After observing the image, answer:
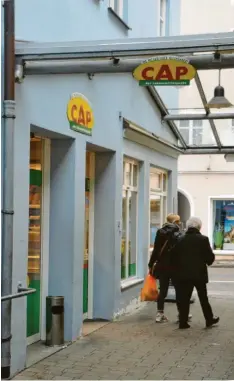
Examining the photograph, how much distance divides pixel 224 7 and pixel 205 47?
2297cm

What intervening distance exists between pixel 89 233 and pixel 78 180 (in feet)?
6.29

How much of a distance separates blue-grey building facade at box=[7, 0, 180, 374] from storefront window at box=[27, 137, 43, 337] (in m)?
0.01

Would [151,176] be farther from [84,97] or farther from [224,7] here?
[224,7]

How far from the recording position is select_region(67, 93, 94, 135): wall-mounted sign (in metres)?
8.58

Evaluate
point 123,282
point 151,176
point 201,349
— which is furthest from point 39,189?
point 151,176

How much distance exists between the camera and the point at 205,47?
6.20 m

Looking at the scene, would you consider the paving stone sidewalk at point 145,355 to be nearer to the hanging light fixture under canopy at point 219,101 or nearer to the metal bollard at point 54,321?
the metal bollard at point 54,321

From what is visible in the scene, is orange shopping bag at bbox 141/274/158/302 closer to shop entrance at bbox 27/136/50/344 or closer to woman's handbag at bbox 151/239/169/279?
woman's handbag at bbox 151/239/169/279

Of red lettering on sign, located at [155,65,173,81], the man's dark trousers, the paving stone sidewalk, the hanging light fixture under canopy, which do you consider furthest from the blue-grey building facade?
the hanging light fixture under canopy

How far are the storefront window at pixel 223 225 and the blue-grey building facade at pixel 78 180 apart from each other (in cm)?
1513

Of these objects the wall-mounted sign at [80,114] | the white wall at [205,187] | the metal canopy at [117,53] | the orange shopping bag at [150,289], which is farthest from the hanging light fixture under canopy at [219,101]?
the white wall at [205,187]

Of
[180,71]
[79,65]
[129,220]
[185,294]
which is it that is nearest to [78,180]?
[79,65]

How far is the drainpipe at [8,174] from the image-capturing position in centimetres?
656

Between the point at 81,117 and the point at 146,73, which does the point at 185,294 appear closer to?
the point at 81,117
